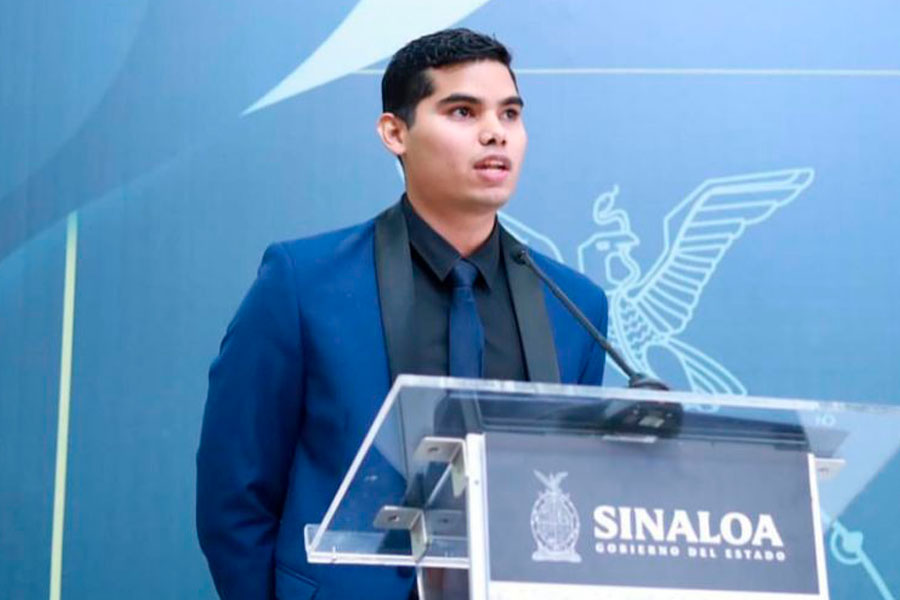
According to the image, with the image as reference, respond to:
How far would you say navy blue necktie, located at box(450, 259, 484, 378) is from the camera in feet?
6.95

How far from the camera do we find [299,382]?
2141mm

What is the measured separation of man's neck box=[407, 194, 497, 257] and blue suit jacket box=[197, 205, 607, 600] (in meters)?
0.05

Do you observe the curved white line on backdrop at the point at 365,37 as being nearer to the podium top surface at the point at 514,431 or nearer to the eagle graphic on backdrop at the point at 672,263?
the eagle graphic on backdrop at the point at 672,263

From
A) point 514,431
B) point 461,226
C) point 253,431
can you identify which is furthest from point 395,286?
point 514,431

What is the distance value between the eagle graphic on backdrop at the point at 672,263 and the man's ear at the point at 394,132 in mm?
515

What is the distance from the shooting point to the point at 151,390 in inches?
108

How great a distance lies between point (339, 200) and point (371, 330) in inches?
29.9

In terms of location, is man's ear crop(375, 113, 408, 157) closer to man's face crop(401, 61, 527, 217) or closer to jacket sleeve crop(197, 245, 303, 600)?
man's face crop(401, 61, 527, 217)

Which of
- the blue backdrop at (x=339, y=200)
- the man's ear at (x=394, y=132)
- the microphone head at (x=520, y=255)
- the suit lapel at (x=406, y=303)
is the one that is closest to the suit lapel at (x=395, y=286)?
the suit lapel at (x=406, y=303)

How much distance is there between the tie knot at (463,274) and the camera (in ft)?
7.20

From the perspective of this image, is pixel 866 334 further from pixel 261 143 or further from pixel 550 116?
pixel 261 143

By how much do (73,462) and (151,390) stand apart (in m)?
0.16

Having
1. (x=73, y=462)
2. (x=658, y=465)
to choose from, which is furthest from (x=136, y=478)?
(x=658, y=465)

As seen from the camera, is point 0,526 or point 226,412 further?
A: point 0,526
